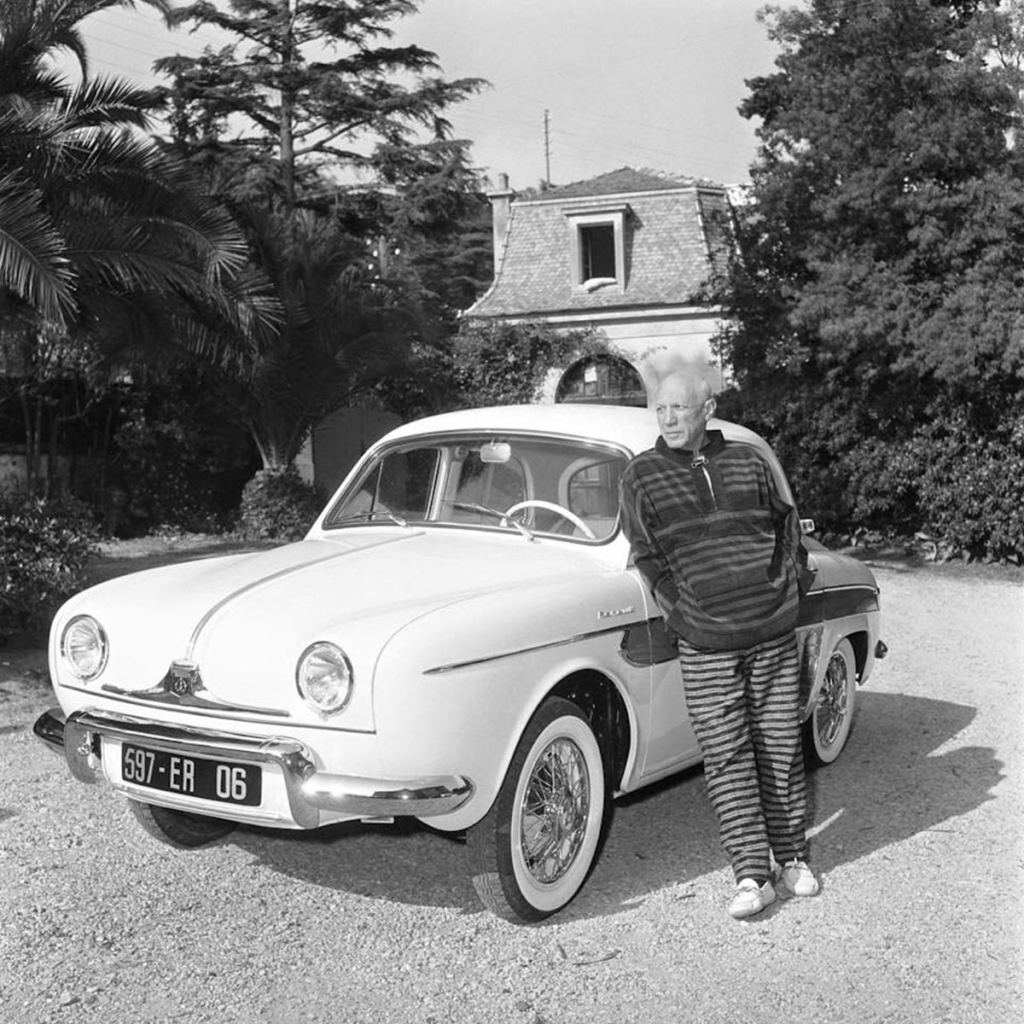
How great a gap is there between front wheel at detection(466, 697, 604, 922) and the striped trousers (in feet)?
1.27

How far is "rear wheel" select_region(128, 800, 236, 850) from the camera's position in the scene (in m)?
4.70

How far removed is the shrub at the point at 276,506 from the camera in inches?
742

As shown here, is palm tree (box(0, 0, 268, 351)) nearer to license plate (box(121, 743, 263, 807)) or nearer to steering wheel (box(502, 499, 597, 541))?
steering wheel (box(502, 499, 597, 541))

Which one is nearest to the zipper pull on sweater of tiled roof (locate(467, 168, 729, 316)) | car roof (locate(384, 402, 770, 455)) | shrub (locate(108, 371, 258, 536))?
car roof (locate(384, 402, 770, 455))

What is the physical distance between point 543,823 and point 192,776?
1.11 meters

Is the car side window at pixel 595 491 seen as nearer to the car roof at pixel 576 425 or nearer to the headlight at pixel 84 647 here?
the car roof at pixel 576 425

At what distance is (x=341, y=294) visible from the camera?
58.7ft

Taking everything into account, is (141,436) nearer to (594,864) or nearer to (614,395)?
(614,395)

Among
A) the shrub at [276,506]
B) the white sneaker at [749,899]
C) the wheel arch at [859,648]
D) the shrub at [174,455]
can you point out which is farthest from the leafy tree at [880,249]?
the white sneaker at [749,899]

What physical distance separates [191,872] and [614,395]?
2342cm

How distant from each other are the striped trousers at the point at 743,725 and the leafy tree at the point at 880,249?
10966mm

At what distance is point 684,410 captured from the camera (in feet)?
13.4

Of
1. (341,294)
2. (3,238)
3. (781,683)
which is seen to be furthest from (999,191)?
(781,683)

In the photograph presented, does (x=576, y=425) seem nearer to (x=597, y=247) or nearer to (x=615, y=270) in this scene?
(x=615, y=270)
